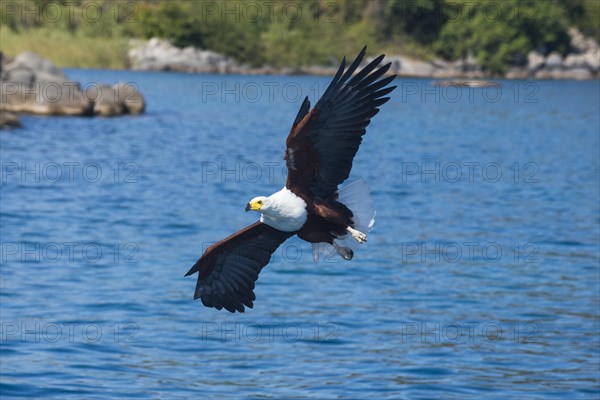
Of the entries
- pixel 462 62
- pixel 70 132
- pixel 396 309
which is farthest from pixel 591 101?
pixel 396 309

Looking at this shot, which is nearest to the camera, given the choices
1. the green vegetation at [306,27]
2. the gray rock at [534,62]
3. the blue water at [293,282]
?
the blue water at [293,282]

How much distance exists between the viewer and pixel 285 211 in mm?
8562

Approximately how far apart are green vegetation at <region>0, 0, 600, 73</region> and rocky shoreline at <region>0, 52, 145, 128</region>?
32.2 m

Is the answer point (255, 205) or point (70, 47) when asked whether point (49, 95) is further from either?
point (255, 205)

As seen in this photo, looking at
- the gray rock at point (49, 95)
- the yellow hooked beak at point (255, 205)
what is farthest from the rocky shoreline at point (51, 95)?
the yellow hooked beak at point (255, 205)

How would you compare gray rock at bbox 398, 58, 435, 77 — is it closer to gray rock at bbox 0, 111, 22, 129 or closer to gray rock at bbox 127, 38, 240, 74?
gray rock at bbox 127, 38, 240, 74

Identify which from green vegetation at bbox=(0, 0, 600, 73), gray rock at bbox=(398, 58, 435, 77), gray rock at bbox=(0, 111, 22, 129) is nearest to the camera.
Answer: gray rock at bbox=(0, 111, 22, 129)

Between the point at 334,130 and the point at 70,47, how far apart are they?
70.4 m

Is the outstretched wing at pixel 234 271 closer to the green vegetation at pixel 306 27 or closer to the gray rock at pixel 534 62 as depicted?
the green vegetation at pixel 306 27

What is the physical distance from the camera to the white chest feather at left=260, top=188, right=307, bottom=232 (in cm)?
852

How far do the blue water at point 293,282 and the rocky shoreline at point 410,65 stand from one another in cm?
4262

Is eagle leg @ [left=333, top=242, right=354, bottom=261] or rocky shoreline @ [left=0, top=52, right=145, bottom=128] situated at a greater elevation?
rocky shoreline @ [left=0, top=52, right=145, bottom=128]

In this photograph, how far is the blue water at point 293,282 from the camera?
44.8ft

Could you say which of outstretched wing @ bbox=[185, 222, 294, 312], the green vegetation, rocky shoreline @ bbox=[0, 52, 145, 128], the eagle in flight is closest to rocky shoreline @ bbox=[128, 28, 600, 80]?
the green vegetation
